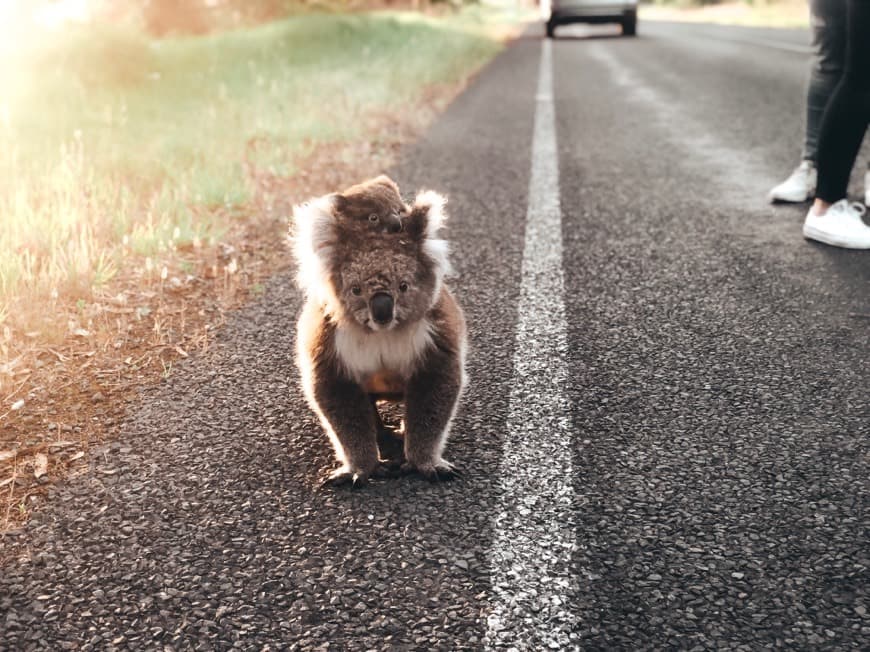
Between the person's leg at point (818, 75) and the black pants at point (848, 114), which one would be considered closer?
the black pants at point (848, 114)

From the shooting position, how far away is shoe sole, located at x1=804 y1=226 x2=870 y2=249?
5211mm

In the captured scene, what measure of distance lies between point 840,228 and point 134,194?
5237mm

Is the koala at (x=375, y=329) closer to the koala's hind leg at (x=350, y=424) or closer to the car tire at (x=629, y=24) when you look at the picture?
the koala's hind leg at (x=350, y=424)

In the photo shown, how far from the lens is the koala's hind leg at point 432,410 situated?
9.02 feet

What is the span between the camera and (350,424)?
9.05 ft

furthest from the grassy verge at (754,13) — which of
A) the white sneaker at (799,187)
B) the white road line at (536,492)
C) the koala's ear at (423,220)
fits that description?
the koala's ear at (423,220)

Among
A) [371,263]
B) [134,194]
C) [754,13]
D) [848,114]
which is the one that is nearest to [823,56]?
[848,114]

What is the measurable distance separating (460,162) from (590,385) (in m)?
5.30

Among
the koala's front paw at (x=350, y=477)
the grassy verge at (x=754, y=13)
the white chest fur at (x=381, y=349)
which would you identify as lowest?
the koala's front paw at (x=350, y=477)

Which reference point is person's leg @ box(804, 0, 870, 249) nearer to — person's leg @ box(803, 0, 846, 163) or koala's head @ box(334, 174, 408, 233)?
person's leg @ box(803, 0, 846, 163)

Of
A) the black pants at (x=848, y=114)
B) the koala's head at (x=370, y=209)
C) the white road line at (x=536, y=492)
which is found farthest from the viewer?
the black pants at (x=848, y=114)

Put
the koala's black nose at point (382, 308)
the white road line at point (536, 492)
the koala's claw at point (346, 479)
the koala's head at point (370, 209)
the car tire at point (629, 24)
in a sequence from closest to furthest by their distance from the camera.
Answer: the white road line at point (536, 492) < the koala's black nose at point (382, 308) < the koala's head at point (370, 209) < the koala's claw at point (346, 479) < the car tire at point (629, 24)

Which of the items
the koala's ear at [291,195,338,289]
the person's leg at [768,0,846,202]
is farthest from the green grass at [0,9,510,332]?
the person's leg at [768,0,846,202]

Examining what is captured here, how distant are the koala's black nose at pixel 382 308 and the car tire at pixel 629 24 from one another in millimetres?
27099
